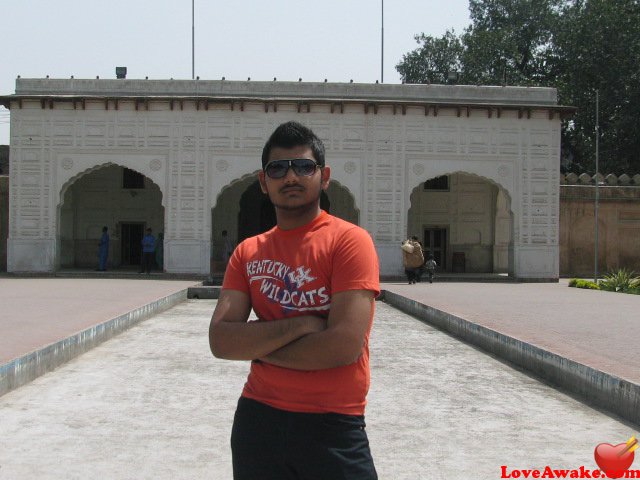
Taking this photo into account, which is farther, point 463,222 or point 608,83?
point 608,83

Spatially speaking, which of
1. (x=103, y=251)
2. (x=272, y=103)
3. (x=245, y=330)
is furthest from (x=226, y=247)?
(x=245, y=330)

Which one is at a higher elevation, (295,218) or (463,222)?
(463,222)

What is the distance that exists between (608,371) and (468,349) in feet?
11.5

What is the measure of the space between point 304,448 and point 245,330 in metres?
0.41

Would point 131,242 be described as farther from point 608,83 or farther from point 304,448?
point 304,448

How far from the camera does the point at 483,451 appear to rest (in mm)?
5211

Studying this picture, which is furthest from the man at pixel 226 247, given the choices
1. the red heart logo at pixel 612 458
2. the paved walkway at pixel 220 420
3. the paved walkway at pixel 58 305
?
the red heart logo at pixel 612 458

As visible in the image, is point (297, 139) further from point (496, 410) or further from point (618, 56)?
point (618, 56)

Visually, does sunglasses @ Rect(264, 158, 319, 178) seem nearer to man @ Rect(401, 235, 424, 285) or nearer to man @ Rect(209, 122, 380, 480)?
man @ Rect(209, 122, 380, 480)

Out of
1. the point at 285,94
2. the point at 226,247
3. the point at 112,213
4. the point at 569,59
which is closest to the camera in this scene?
the point at 285,94

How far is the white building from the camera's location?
77.5 ft

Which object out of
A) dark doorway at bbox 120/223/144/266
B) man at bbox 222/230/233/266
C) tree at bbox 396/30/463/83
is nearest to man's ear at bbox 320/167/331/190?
man at bbox 222/230/233/266

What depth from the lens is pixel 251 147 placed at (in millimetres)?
23844

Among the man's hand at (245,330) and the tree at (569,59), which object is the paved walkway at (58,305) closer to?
the man's hand at (245,330)
